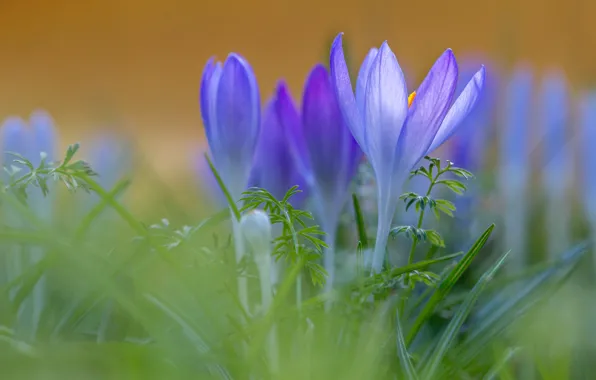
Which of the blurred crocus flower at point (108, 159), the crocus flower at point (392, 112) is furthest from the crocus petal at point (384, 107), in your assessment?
the blurred crocus flower at point (108, 159)

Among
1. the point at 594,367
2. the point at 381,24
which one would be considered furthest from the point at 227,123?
the point at 381,24

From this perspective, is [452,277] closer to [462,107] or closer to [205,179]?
[462,107]

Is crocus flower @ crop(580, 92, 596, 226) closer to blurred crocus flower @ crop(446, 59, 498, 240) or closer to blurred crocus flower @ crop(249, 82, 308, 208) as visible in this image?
blurred crocus flower @ crop(446, 59, 498, 240)

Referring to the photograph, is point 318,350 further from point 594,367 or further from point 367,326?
point 594,367

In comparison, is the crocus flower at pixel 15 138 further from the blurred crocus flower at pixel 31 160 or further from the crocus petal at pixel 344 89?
the crocus petal at pixel 344 89

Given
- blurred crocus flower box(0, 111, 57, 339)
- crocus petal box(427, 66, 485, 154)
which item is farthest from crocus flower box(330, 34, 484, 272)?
blurred crocus flower box(0, 111, 57, 339)

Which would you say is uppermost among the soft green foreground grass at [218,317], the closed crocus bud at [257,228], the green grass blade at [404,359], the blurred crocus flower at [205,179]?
the blurred crocus flower at [205,179]
